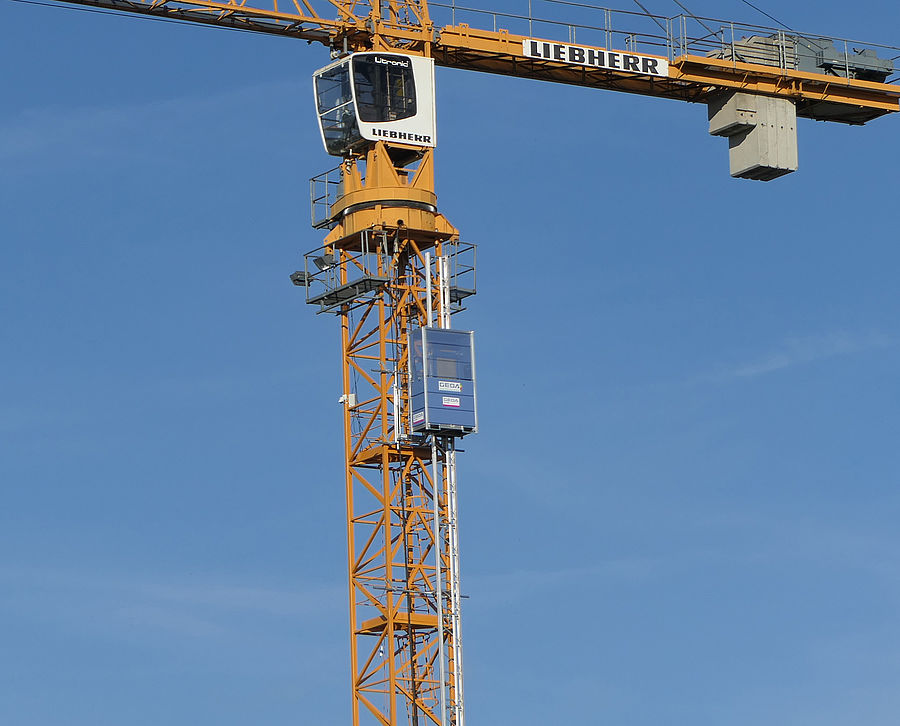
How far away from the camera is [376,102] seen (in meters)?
96.9

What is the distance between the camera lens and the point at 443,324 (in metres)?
95.9

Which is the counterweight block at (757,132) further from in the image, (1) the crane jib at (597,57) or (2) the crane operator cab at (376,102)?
(2) the crane operator cab at (376,102)

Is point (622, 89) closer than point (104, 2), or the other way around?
point (104, 2)

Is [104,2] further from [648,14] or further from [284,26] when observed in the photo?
[648,14]

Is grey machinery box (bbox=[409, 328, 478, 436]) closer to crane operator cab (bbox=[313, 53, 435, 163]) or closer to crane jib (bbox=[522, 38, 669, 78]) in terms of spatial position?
crane operator cab (bbox=[313, 53, 435, 163])

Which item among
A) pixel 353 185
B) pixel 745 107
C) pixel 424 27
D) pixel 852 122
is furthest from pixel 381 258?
pixel 852 122

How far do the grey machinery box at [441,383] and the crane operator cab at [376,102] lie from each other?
7.95m

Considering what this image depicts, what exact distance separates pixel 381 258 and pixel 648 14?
50.4 ft

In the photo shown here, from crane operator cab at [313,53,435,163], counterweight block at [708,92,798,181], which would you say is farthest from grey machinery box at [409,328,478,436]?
counterweight block at [708,92,798,181]

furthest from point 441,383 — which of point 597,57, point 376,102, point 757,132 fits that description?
point 757,132

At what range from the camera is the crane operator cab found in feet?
317

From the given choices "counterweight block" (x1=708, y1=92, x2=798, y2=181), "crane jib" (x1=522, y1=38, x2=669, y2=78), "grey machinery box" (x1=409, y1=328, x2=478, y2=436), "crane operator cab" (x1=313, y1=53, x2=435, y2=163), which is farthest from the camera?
"counterweight block" (x1=708, y1=92, x2=798, y2=181)

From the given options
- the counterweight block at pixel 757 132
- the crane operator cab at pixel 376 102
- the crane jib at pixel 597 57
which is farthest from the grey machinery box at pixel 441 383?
the counterweight block at pixel 757 132

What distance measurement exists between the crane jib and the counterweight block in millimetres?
3342
